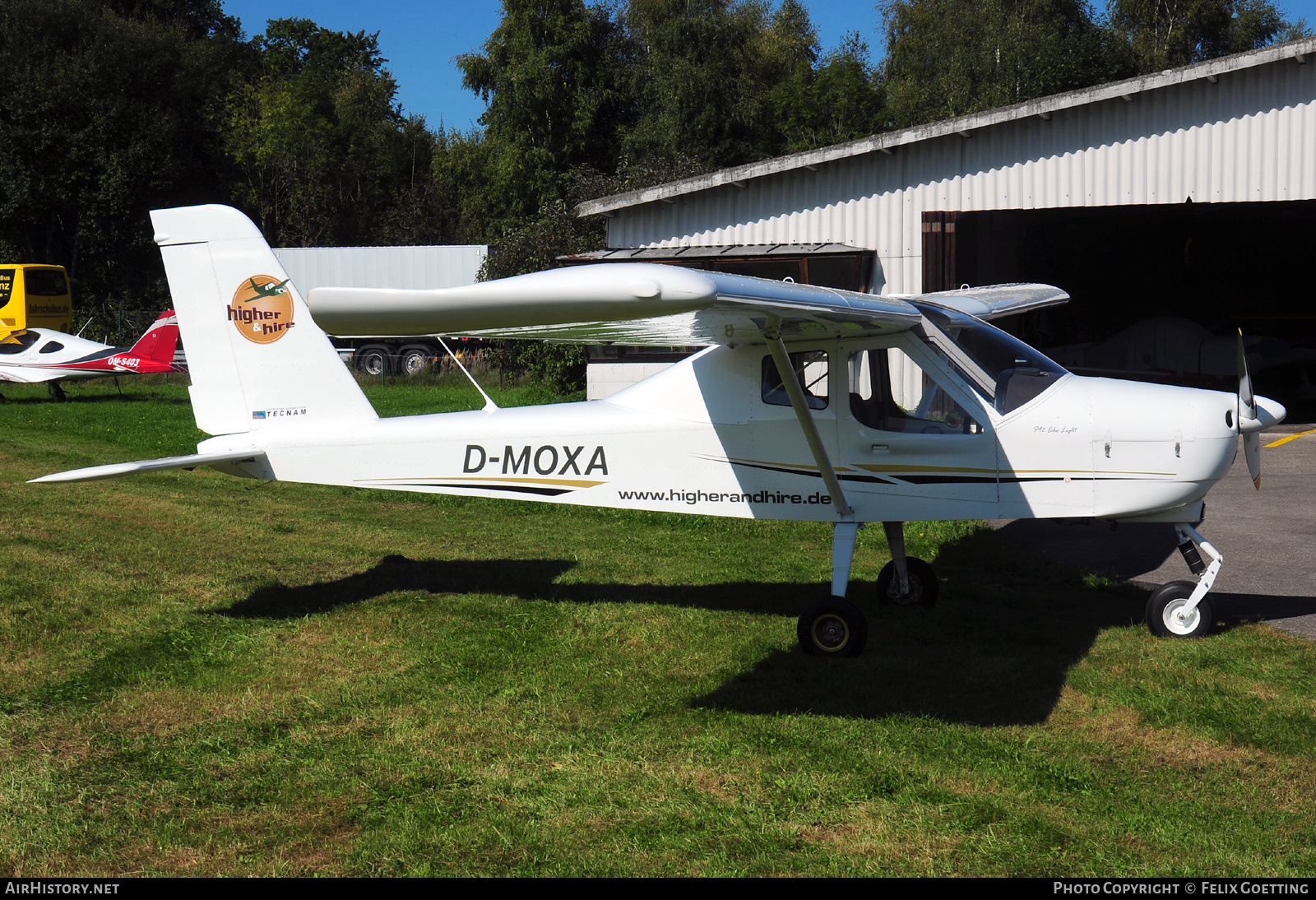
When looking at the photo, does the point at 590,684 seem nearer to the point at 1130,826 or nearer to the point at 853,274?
the point at 1130,826

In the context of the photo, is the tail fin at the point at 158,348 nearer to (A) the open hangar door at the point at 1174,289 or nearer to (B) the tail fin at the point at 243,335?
(A) the open hangar door at the point at 1174,289

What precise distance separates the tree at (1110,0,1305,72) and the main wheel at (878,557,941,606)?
41.8m

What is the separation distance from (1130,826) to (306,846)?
118 inches

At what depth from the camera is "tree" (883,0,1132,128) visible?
132ft

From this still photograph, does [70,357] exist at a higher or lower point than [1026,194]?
lower

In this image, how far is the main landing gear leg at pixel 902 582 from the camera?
23.3ft

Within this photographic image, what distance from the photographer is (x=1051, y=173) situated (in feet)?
46.3

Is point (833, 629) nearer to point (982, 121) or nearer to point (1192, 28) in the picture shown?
point (982, 121)

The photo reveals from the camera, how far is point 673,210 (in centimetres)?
1605

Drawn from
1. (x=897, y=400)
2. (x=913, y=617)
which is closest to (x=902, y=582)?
(x=913, y=617)

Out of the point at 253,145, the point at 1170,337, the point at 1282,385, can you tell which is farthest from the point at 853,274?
the point at 253,145

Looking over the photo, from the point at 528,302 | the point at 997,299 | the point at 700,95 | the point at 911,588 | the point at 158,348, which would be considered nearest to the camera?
the point at 528,302

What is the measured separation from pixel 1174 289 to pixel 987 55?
25029 millimetres

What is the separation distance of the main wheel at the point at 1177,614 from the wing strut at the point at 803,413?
1.87 m
